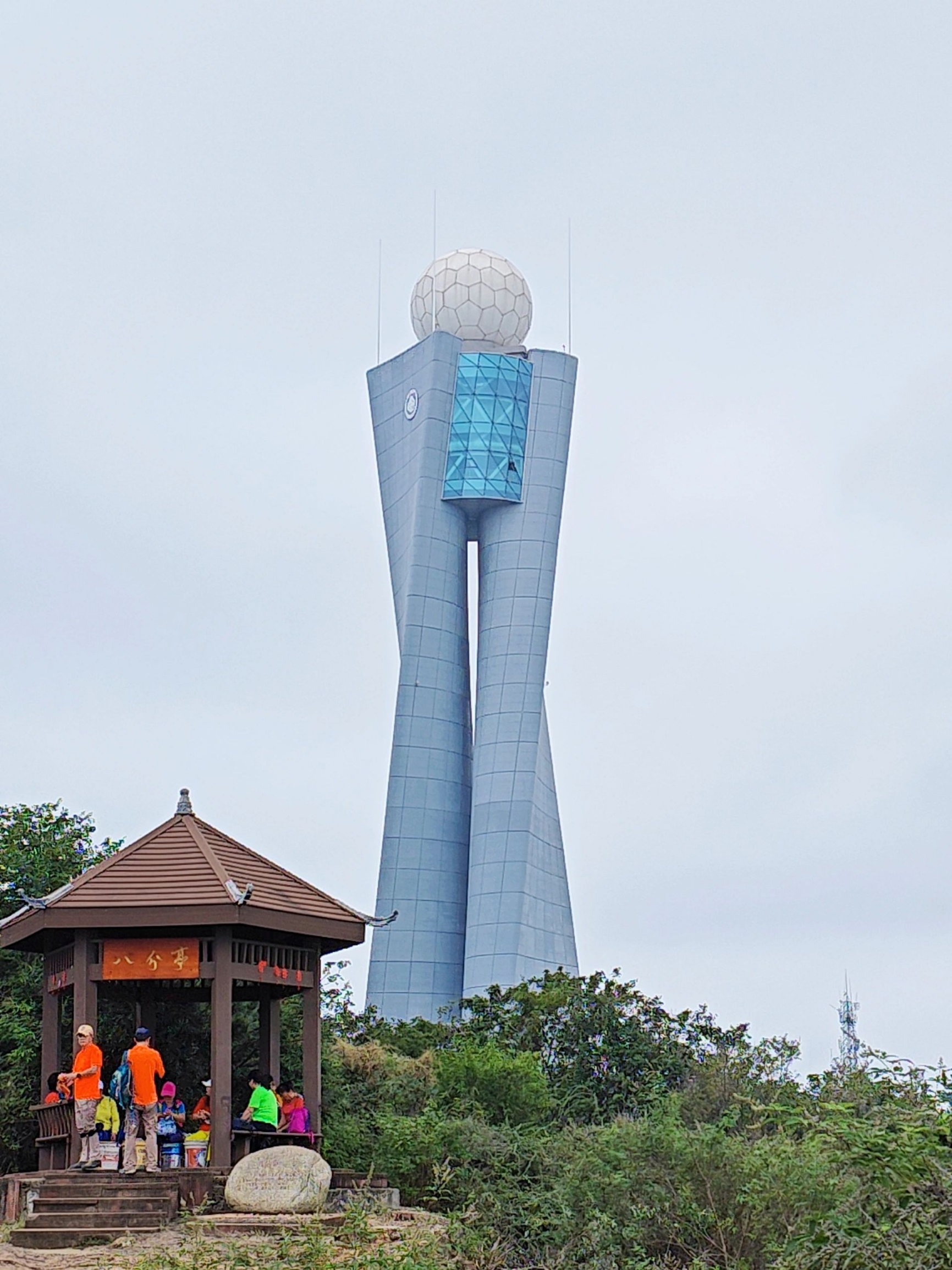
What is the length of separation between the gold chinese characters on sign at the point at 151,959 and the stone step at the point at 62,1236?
111 inches

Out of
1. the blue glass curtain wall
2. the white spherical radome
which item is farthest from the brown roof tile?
the white spherical radome

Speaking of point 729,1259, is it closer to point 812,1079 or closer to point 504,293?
point 812,1079

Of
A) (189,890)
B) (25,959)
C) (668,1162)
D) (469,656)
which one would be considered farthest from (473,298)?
(668,1162)

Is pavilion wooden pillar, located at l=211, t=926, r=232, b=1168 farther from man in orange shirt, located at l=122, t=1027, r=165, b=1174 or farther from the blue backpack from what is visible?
the blue backpack

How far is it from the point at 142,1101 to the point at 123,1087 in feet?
1.55

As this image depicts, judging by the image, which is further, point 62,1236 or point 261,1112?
point 261,1112

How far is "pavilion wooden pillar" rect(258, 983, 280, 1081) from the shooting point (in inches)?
712

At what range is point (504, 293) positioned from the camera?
49.0 meters

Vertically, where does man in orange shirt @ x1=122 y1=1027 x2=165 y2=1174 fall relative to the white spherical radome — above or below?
below

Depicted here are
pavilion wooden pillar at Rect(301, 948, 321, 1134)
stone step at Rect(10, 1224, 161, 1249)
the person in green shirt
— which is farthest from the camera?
pavilion wooden pillar at Rect(301, 948, 321, 1134)

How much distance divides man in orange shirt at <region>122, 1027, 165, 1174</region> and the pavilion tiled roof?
1236mm

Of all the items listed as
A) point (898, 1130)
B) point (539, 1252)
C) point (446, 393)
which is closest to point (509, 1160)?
point (539, 1252)

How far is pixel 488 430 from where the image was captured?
47.3m

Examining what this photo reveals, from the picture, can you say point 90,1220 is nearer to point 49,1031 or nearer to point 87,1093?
point 87,1093
